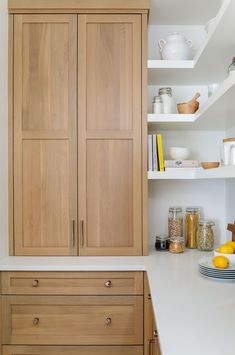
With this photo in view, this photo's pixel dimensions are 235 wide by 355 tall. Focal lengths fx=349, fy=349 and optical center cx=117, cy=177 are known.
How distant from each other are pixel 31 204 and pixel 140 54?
1195 mm

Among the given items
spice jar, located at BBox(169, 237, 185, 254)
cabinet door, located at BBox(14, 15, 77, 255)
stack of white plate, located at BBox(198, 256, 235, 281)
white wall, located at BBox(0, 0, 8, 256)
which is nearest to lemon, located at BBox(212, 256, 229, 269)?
stack of white plate, located at BBox(198, 256, 235, 281)

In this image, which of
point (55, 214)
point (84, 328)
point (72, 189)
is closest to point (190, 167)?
point (72, 189)

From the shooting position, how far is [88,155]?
225 cm

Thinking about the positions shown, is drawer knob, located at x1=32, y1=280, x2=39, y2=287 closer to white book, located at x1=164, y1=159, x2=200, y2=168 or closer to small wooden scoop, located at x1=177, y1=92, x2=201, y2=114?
white book, located at x1=164, y1=159, x2=200, y2=168

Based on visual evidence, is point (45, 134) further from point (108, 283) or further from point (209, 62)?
point (209, 62)

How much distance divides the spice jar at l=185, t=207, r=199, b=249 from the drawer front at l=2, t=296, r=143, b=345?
2.11 ft

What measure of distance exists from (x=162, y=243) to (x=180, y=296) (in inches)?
36.9

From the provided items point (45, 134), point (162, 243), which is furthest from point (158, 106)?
point (162, 243)

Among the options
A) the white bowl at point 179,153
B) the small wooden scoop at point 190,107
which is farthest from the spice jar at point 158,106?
the white bowl at point 179,153

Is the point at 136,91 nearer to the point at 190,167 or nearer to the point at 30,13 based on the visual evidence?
the point at 190,167

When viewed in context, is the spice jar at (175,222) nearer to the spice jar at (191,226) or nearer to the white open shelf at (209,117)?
the spice jar at (191,226)

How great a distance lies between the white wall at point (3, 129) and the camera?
2.19 metres

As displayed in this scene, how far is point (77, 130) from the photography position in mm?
2242

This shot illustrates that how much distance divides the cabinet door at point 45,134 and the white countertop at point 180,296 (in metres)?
0.19
